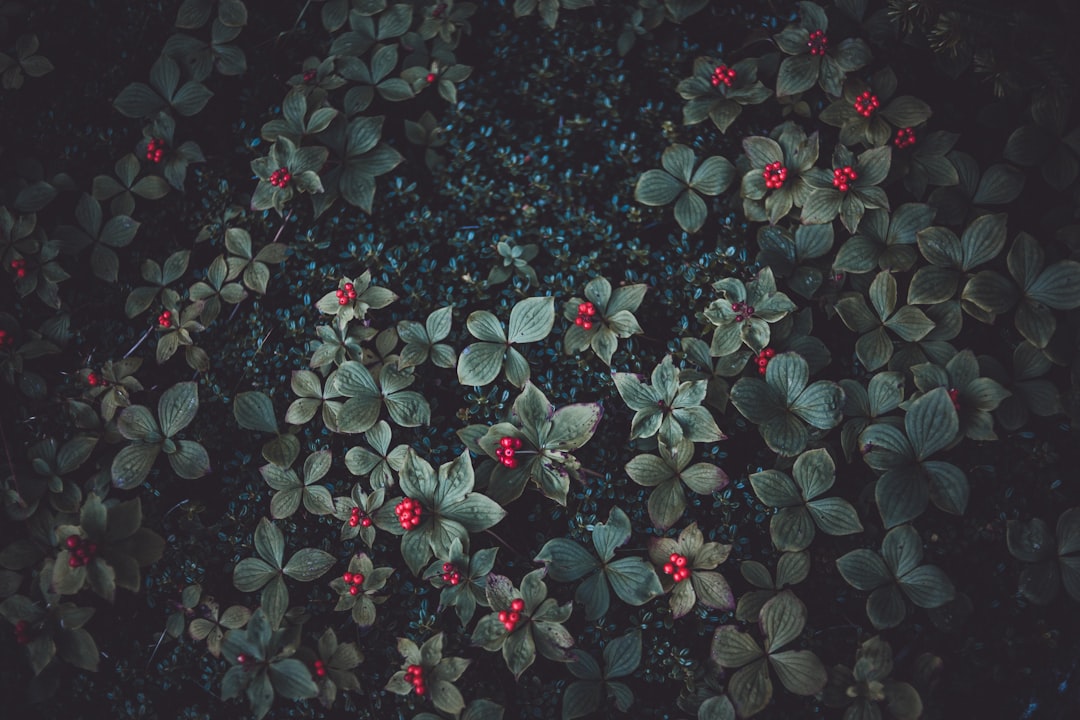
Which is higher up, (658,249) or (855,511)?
(658,249)

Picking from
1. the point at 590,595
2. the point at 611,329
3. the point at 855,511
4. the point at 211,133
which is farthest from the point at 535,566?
the point at 211,133

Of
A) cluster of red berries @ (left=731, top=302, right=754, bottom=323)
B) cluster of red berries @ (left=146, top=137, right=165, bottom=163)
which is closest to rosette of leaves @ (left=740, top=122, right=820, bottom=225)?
cluster of red berries @ (left=731, top=302, right=754, bottom=323)

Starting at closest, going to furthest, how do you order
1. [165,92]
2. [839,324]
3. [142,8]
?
1. [839,324]
2. [165,92]
3. [142,8]

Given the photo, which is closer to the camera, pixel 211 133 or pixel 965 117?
pixel 965 117

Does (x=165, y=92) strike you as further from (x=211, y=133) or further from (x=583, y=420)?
(x=583, y=420)

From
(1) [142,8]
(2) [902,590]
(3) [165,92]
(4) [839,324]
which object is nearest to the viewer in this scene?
(2) [902,590]

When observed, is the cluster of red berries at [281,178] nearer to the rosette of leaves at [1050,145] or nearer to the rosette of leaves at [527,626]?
the rosette of leaves at [527,626]
